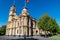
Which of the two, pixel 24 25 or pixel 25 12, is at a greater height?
pixel 25 12

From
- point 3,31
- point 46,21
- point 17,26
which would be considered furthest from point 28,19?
point 3,31

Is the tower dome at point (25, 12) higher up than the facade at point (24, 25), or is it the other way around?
the tower dome at point (25, 12)

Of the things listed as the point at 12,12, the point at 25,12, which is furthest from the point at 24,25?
the point at 12,12

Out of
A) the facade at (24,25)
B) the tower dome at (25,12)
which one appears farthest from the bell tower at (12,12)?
the tower dome at (25,12)

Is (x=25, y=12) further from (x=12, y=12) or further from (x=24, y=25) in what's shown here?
(x=12, y=12)

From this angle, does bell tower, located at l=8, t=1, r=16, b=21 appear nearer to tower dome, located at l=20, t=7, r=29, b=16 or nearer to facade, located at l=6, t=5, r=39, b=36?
facade, located at l=6, t=5, r=39, b=36

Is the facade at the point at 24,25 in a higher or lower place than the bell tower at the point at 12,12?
lower

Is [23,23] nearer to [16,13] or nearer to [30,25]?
[30,25]

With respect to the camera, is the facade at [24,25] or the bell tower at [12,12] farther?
the bell tower at [12,12]

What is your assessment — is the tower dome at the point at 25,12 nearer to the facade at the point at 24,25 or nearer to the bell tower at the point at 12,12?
the facade at the point at 24,25

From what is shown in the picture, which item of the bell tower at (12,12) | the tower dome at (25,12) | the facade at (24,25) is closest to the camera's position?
the facade at (24,25)

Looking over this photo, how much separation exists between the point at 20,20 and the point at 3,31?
43093 mm

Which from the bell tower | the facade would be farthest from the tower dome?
the bell tower

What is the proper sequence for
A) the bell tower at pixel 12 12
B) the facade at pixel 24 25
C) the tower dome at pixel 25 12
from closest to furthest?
the facade at pixel 24 25 < the tower dome at pixel 25 12 < the bell tower at pixel 12 12
